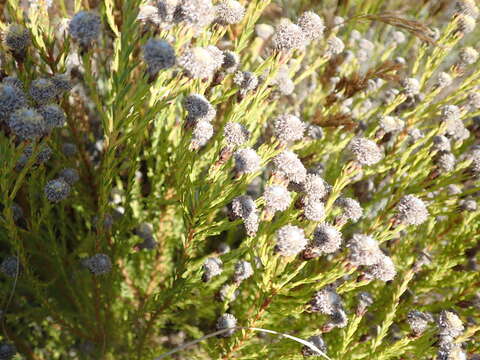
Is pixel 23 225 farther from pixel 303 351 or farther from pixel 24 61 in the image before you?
pixel 303 351

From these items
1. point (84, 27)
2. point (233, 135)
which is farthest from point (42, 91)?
point (233, 135)

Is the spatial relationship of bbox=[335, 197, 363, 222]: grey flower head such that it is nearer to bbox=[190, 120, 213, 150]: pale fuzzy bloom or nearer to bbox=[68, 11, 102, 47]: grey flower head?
bbox=[190, 120, 213, 150]: pale fuzzy bloom

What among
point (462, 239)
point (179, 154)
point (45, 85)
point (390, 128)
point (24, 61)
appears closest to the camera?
point (45, 85)

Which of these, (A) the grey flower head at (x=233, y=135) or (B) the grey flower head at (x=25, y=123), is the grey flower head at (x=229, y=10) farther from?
(B) the grey flower head at (x=25, y=123)

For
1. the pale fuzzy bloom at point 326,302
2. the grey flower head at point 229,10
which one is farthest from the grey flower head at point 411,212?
the grey flower head at point 229,10

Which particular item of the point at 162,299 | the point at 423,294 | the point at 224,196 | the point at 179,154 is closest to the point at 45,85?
the point at 179,154

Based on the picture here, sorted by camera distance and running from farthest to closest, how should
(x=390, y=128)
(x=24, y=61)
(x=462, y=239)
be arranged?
(x=462, y=239), (x=390, y=128), (x=24, y=61)
